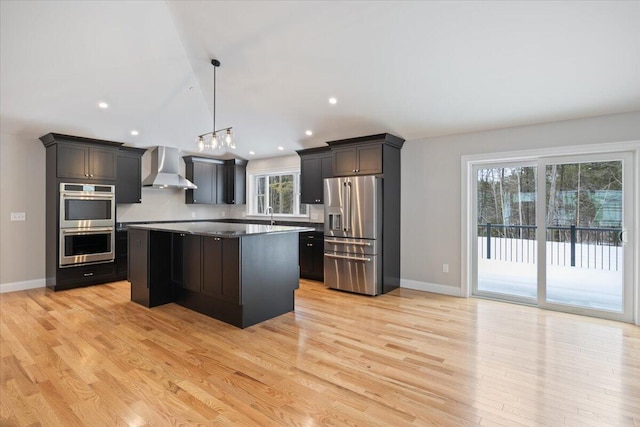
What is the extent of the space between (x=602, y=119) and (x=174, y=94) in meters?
5.52

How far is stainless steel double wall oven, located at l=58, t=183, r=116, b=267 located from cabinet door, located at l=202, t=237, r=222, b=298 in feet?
9.15

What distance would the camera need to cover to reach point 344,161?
214 inches

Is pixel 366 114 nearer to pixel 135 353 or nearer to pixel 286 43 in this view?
pixel 286 43

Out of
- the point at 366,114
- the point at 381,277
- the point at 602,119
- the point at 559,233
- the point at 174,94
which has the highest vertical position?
the point at 174,94

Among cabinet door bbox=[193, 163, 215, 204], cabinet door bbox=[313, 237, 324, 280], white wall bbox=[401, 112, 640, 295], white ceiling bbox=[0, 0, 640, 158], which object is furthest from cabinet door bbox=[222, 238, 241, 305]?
cabinet door bbox=[193, 163, 215, 204]

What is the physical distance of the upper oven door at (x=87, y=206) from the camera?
528 cm

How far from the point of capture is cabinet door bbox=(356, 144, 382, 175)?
5078mm

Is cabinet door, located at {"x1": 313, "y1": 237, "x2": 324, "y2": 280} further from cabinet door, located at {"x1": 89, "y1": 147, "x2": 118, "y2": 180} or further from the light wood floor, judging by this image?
cabinet door, located at {"x1": 89, "y1": 147, "x2": 118, "y2": 180}

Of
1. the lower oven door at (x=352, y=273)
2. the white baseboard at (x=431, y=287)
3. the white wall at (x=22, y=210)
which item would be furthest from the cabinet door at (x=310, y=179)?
the white wall at (x=22, y=210)

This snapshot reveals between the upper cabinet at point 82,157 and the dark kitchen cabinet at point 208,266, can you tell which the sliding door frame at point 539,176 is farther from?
the upper cabinet at point 82,157

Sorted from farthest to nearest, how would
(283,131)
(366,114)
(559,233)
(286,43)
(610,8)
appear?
(283,131) → (366,114) → (559,233) → (286,43) → (610,8)

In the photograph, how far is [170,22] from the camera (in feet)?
12.7

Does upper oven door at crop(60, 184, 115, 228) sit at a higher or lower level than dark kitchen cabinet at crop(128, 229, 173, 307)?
higher

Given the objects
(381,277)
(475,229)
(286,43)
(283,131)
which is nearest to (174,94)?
(283,131)
